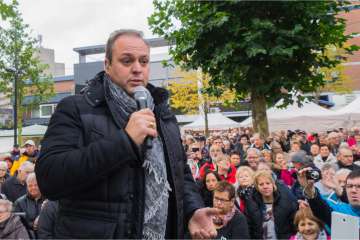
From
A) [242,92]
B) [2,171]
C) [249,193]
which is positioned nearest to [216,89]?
[242,92]

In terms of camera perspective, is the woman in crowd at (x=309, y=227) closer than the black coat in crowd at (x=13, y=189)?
Yes

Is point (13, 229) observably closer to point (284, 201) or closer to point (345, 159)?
point (284, 201)

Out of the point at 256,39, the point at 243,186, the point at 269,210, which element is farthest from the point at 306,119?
the point at 269,210

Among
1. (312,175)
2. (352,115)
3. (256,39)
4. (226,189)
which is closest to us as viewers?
(312,175)

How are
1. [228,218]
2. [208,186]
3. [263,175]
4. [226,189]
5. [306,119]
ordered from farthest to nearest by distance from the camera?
[306,119]
[208,186]
[263,175]
[226,189]
[228,218]

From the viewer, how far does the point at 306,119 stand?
15891mm

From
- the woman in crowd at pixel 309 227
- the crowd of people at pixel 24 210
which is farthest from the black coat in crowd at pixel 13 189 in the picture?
the woman in crowd at pixel 309 227

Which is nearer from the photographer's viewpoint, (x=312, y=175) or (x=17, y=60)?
(x=312, y=175)

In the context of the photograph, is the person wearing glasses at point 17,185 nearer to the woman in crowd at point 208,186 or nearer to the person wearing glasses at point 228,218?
the woman in crowd at point 208,186

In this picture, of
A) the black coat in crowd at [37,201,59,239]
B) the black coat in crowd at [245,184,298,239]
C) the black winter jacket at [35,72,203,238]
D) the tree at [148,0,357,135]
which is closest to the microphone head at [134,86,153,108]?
the black winter jacket at [35,72,203,238]

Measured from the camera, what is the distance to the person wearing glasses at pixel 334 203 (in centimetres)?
426

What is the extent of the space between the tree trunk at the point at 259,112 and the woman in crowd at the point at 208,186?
620cm

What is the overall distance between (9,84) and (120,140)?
80.5 ft

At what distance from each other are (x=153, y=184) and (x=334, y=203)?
3.38 meters
